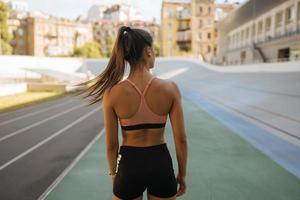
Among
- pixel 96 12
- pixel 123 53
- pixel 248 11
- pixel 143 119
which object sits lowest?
pixel 143 119

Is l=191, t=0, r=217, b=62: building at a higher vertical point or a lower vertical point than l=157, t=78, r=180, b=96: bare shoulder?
higher

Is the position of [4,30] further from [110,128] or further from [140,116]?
[140,116]

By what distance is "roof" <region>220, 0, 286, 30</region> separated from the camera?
40719mm

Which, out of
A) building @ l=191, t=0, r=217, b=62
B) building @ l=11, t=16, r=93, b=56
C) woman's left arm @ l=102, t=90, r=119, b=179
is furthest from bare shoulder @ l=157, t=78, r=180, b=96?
building @ l=11, t=16, r=93, b=56

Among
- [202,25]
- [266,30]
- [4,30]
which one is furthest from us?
[202,25]

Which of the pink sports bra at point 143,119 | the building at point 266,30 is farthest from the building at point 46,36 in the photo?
the pink sports bra at point 143,119

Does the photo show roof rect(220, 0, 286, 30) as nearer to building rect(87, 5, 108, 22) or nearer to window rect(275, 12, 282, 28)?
window rect(275, 12, 282, 28)

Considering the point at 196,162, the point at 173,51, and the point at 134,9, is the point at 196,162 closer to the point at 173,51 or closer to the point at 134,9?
the point at 173,51

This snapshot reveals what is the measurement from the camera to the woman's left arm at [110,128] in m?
2.22

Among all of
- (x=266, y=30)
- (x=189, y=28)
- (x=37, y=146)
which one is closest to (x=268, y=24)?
(x=266, y=30)

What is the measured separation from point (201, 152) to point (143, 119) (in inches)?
221

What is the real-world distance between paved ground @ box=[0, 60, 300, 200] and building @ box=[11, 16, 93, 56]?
73544mm

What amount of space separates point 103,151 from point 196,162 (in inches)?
96.6

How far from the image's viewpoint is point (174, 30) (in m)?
78.3
